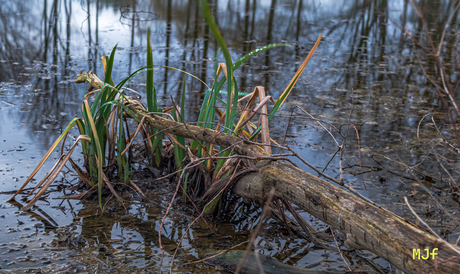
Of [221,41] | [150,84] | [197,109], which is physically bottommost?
[197,109]

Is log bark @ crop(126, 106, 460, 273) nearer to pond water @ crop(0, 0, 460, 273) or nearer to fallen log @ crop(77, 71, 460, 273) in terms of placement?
fallen log @ crop(77, 71, 460, 273)

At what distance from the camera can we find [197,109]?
518 cm

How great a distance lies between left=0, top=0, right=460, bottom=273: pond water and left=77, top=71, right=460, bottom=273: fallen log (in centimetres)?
42

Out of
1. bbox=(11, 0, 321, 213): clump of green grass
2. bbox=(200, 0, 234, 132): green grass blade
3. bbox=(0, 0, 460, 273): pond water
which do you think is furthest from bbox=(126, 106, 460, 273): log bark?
bbox=(0, 0, 460, 273): pond water

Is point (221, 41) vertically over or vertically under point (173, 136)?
over

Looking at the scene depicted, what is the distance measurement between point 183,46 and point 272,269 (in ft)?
22.8

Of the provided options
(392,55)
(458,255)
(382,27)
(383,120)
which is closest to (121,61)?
(383,120)

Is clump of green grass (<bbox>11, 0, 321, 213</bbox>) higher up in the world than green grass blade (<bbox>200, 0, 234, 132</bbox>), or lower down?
lower down

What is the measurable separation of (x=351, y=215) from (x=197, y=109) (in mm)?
3514

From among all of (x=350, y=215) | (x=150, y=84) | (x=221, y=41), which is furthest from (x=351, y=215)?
(x=150, y=84)

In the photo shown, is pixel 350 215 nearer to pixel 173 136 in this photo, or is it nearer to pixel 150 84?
pixel 173 136

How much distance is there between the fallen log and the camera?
161 cm

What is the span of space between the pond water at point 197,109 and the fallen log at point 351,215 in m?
0.42

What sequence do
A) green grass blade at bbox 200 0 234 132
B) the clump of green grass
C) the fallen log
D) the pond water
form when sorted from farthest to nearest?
the clump of green grass → the pond water → green grass blade at bbox 200 0 234 132 → the fallen log
